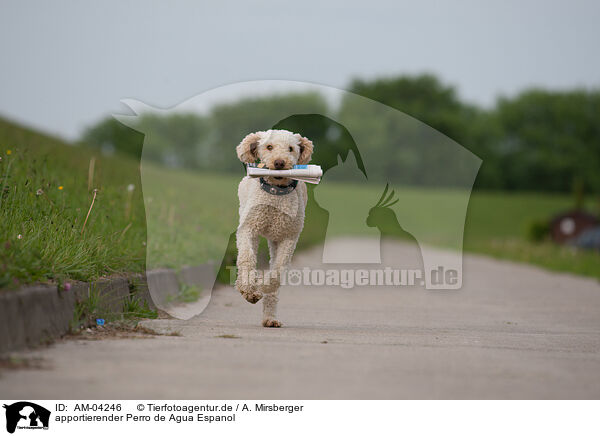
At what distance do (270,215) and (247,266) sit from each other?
1.63 ft

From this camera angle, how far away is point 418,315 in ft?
28.3

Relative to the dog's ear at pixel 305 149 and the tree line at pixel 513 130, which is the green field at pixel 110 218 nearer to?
the dog's ear at pixel 305 149

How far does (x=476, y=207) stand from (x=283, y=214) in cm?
5411

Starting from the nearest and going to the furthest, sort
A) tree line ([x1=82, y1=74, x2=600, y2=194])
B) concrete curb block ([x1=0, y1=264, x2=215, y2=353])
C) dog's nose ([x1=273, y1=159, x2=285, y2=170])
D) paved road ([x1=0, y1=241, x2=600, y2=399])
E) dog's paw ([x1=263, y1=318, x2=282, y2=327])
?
1. paved road ([x1=0, y1=241, x2=600, y2=399])
2. concrete curb block ([x1=0, y1=264, x2=215, y2=353])
3. dog's nose ([x1=273, y1=159, x2=285, y2=170])
4. dog's paw ([x1=263, y1=318, x2=282, y2=327])
5. tree line ([x1=82, y1=74, x2=600, y2=194])

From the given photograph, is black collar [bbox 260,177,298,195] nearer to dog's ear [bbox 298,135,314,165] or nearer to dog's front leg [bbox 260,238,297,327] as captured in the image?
dog's ear [bbox 298,135,314,165]

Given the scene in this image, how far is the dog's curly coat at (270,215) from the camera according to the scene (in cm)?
639

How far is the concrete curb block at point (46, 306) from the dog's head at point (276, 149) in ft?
5.37

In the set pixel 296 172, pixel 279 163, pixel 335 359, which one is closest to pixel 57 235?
pixel 279 163

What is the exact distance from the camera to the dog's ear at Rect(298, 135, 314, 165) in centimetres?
664

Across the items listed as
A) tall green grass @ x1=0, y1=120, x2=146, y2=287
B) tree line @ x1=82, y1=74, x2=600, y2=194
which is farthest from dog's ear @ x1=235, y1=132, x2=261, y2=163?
tree line @ x1=82, y1=74, x2=600, y2=194

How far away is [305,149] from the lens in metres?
6.66

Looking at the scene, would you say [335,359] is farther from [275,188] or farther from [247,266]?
[275,188]
